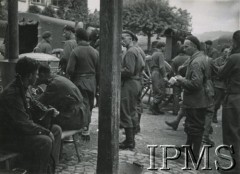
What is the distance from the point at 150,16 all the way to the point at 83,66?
24873 millimetres

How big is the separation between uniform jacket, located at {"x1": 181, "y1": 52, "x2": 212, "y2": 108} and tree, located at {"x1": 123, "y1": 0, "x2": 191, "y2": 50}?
953 inches

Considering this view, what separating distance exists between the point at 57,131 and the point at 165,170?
1.62m

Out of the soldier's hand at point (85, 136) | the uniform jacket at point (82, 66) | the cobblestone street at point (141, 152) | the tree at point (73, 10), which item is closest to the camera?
the cobblestone street at point (141, 152)

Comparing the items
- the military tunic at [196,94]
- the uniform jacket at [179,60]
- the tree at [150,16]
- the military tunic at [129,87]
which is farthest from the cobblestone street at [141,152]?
the tree at [150,16]

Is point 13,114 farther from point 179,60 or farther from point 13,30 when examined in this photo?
point 179,60

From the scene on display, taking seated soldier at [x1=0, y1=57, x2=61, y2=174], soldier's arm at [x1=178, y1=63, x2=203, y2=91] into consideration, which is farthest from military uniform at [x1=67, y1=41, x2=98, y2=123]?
seated soldier at [x1=0, y1=57, x2=61, y2=174]

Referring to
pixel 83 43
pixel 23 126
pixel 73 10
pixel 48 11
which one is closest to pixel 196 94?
pixel 83 43

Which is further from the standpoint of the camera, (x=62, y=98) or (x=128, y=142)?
(x=128, y=142)

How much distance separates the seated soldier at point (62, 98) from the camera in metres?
4.98

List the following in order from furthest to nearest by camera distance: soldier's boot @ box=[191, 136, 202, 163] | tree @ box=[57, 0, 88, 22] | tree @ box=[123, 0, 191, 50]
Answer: tree @ box=[123, 0, 191, 50] < tree @ box=[57, 0, 88, 22] < soldier's boot @ box=[191, 136, 202, 163]

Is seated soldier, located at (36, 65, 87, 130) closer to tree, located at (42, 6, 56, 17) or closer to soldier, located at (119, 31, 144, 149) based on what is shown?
soldier, located at (119, 31, 144, 149)

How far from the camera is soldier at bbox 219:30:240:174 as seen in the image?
5410 millimetres

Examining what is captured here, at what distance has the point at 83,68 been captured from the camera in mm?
6492

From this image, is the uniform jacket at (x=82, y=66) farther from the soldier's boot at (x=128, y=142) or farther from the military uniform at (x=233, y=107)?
the military uniform at (x=233, y=107)
